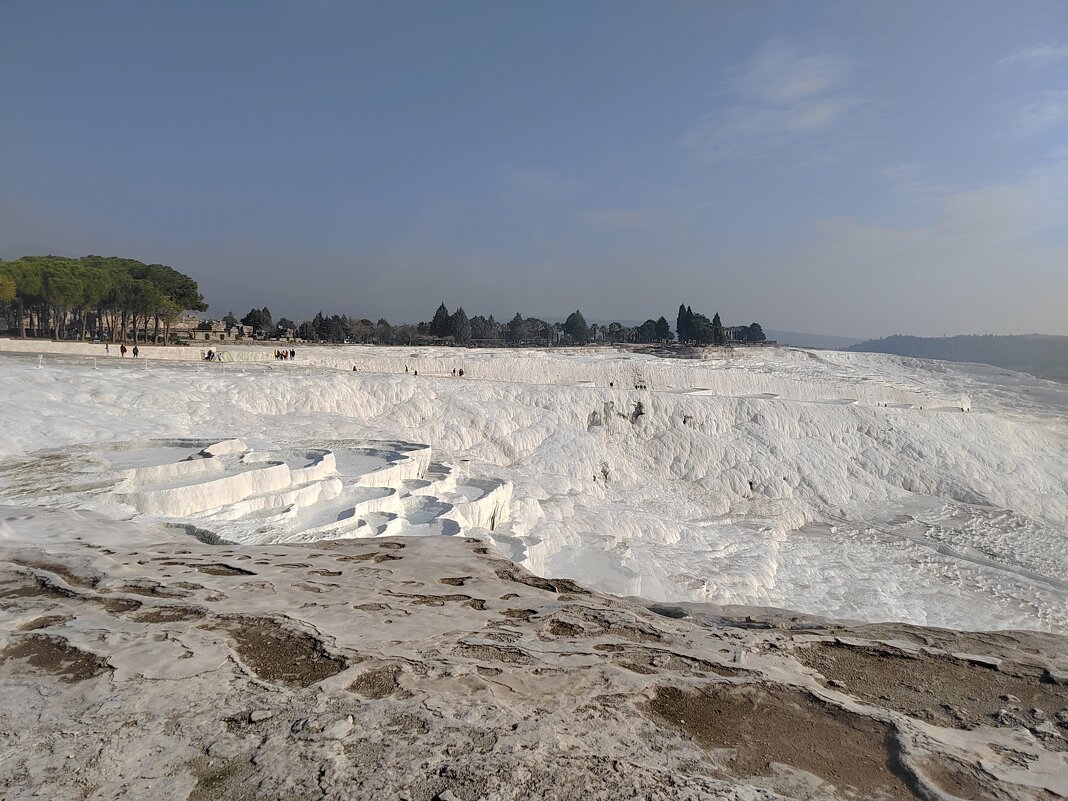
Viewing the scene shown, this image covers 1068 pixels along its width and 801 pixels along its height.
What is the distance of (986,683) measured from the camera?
17.5 feet

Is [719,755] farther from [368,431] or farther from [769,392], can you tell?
[769,392]

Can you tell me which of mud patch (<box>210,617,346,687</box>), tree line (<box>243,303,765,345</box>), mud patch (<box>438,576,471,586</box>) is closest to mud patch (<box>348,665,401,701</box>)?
mud patch (<box>210,617,346,687</box>)

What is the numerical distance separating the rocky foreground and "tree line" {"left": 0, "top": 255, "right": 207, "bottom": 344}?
3612cm

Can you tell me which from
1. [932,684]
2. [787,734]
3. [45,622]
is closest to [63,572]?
[45,622]

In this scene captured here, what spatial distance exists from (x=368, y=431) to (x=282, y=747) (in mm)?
17309

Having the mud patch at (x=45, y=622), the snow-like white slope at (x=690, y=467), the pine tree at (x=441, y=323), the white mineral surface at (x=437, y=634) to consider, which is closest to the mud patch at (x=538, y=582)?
the white mineral surface at (x=437, y=634)

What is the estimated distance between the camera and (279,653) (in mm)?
4984

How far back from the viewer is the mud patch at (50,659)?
4.44m

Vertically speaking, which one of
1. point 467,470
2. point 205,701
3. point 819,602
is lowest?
point 819,602

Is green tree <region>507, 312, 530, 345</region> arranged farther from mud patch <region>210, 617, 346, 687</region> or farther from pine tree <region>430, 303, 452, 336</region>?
mud patch <region>210, 617, 346, 687</region>

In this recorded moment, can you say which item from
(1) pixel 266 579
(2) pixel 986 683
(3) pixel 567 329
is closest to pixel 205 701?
(1) pixel 266 579

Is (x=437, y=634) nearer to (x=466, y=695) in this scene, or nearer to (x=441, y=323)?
(x=466, y=695)

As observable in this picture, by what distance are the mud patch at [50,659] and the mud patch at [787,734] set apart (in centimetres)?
426

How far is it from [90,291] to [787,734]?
43916mm
